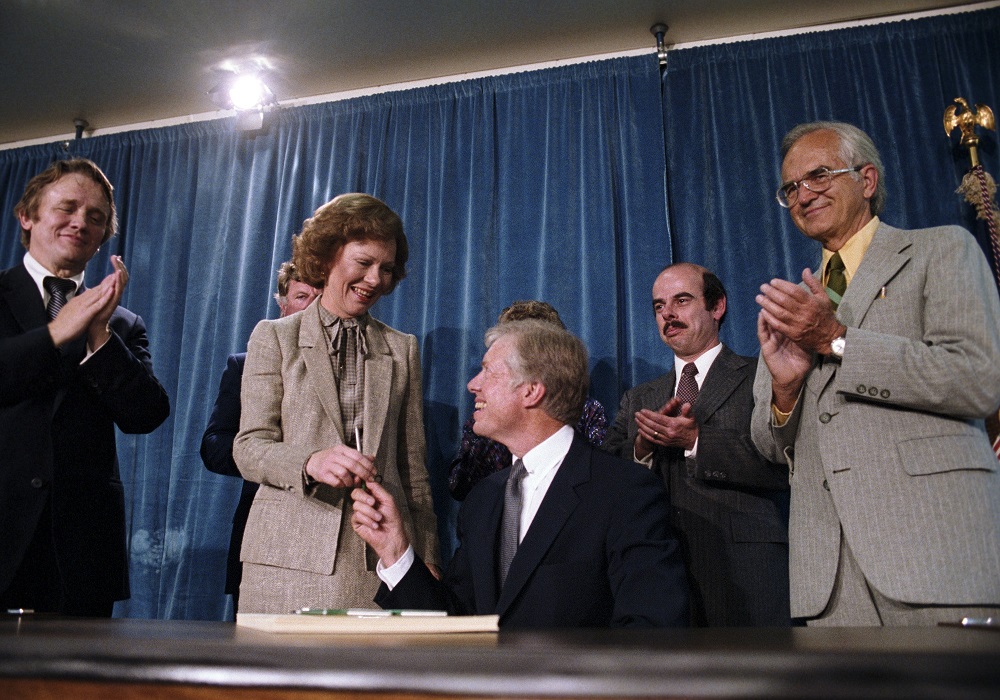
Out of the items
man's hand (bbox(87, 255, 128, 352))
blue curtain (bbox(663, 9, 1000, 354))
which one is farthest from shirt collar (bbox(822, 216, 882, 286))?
man's hand (bbox(87, 255, 128, 352))

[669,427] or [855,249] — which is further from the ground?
[855,249]

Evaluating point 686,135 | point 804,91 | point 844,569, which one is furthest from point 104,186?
point 804,91

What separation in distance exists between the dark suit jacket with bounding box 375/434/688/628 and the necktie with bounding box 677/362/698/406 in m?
1.05

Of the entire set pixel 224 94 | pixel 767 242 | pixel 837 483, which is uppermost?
pixel 224 94

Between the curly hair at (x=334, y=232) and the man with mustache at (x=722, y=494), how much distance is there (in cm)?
101

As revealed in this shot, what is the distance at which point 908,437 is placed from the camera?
1.86 metres

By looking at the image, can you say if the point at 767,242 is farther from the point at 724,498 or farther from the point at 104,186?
the point at 104,186

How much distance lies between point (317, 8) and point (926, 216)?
10.2 feet

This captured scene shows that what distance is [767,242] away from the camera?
401 centimetres

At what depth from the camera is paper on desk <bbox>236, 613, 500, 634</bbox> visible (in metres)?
1.05

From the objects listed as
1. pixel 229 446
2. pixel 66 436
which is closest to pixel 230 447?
pixel 229 446

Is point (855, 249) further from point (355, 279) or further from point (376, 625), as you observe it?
point (376, 625)

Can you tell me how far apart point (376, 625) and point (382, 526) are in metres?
0.77

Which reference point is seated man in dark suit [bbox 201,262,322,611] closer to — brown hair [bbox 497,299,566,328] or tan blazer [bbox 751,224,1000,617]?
brown hair [bbox 497,299,566,328]
